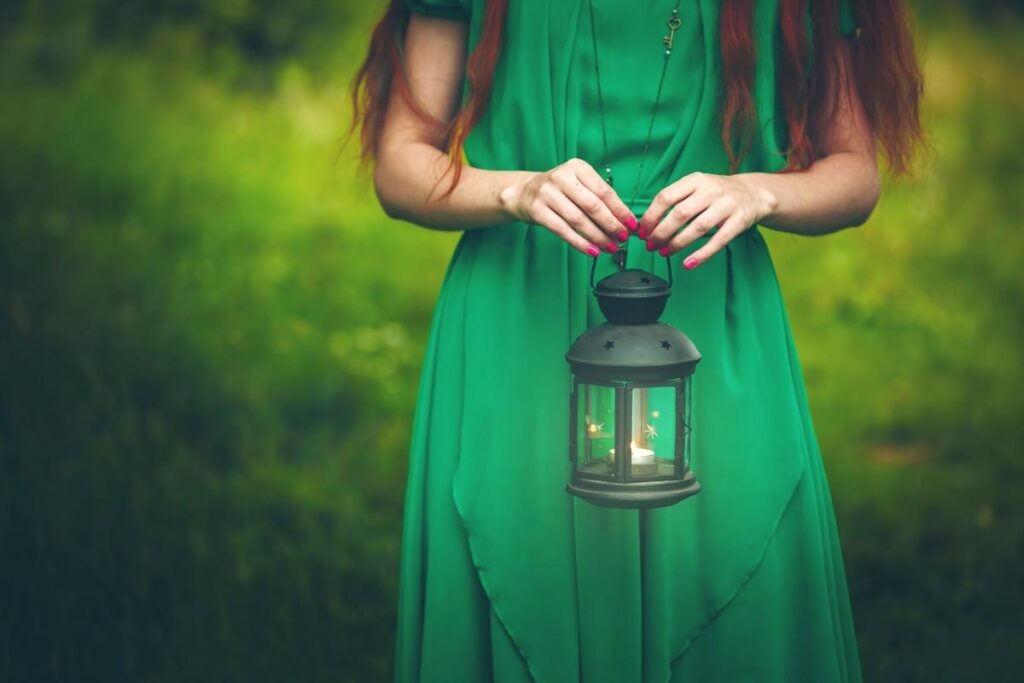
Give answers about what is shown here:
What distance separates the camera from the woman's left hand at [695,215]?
5.86 ft

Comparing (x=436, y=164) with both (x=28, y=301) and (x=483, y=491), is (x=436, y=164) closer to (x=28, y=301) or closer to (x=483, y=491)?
(x=483, y=491)

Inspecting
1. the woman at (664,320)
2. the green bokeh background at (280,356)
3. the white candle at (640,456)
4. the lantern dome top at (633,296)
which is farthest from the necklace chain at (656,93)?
the green bokeh background at (280,356)

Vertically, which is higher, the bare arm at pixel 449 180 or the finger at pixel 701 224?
the bare arm at pixel 449 180

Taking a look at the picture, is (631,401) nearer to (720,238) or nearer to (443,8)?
(720,238)

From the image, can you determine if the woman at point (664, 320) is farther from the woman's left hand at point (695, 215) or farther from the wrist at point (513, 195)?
the woman's left hand at point (695, 215)

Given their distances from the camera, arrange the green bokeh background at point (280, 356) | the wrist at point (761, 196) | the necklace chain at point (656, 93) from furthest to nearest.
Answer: the green bokeh background at point (280, 356) → the necklace chain at point (656, 93) → the wrist at point (761, 196)

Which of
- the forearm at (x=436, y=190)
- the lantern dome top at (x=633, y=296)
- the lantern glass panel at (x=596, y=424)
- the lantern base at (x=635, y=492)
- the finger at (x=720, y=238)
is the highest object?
the forearm at (x=436, y=190)

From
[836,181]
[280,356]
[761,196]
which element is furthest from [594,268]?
[280,356]

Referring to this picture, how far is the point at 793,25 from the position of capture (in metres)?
1.96

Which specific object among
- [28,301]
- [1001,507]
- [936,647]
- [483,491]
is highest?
[28,301]

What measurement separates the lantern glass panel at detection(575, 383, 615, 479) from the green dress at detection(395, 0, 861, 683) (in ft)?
0.17

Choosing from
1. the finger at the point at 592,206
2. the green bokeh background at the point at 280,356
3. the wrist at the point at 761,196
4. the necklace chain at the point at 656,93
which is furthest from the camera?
the green bokeh background at the point at 280,356

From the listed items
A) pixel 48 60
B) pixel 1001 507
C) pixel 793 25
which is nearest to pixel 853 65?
pixel 793 25

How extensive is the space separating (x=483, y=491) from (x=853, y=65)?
0.80 meters
